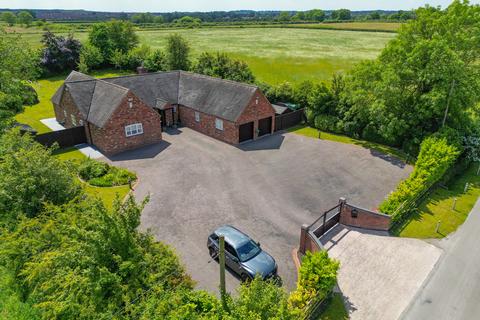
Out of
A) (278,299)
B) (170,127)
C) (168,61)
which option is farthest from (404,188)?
(168,61)

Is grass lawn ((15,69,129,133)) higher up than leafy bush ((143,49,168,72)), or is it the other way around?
leafy bush ((143,49,168,72))

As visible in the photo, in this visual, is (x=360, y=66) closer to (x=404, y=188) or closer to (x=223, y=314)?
(x=404, y=188)

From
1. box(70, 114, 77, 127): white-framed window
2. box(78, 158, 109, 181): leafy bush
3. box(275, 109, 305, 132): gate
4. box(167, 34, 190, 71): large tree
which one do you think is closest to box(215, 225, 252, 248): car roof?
box(78, 158, 109, 181): leafy bush

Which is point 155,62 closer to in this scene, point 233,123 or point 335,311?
point 233,123

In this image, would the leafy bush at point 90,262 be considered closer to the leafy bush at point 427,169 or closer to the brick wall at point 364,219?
the brick wall at point 364,219

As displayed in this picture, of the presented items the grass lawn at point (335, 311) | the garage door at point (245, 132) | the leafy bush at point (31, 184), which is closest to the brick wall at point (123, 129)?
the garage door at point (245, 132)

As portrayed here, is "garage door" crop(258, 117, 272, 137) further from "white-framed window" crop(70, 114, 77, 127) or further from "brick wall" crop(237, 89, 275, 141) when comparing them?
"white-framed window" crop(70, 114, 77, 127)

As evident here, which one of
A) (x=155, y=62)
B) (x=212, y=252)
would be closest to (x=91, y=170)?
(x=212, y=252)
